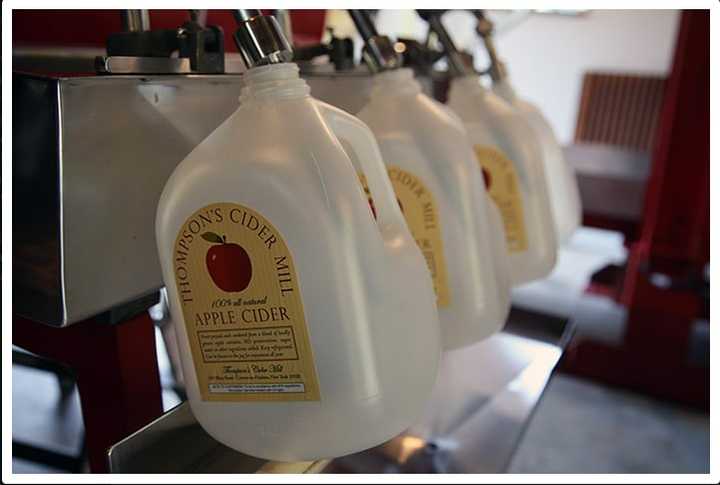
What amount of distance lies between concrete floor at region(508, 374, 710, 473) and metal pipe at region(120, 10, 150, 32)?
139cm

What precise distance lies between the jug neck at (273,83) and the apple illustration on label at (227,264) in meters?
0.09

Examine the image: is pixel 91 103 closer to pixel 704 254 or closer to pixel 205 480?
pixel 205 480

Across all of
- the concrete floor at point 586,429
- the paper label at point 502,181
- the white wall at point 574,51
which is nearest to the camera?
the paper label at point 502,181

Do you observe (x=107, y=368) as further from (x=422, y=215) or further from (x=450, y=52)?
(x=450, y=52)

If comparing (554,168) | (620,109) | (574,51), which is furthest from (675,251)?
(574,51)

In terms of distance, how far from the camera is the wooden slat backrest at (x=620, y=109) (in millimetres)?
4188

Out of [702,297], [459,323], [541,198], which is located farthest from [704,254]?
[459,323]

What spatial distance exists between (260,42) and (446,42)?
0.39 metres

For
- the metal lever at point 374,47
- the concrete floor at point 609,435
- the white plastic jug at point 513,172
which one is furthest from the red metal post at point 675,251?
the metal lever at point 374,47

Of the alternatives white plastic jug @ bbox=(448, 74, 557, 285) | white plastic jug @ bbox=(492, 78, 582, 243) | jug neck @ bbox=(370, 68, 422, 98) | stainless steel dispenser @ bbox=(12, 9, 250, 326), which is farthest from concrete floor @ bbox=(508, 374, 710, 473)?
stainless steel dispenser @ bbox=(12, 9, 250, 326)

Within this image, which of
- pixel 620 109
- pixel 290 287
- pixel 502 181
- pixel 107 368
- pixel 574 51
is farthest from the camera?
pixel 574 51

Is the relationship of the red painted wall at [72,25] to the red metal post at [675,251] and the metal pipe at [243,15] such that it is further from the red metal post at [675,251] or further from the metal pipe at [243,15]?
the red metal post at [675,251]

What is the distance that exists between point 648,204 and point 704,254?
23 centimetres

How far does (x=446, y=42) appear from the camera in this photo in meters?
0.75
